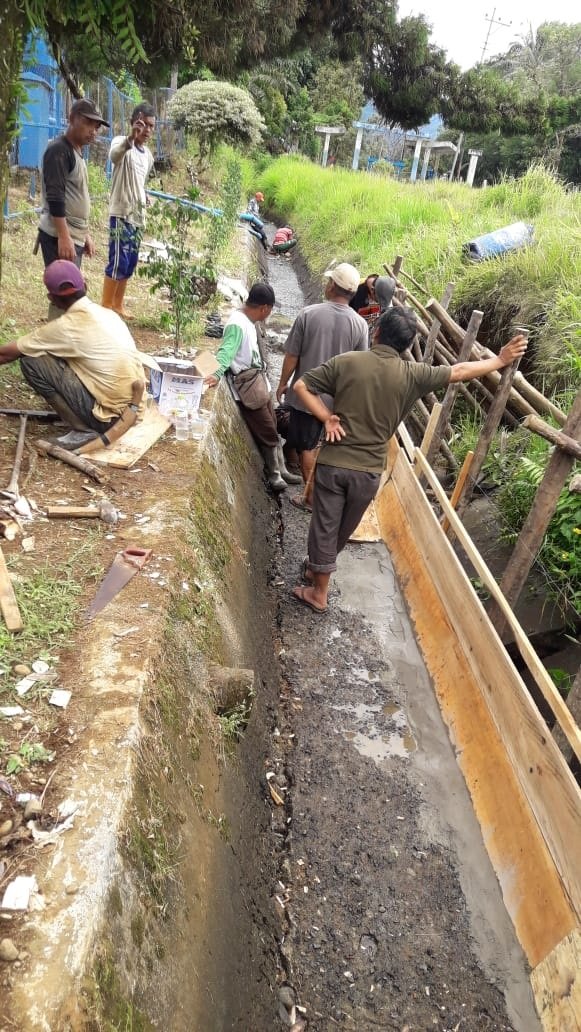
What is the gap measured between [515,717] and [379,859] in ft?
3.05

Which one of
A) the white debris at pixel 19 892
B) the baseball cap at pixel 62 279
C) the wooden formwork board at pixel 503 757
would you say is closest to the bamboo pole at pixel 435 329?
the wooden formwork board at pixel 503 757

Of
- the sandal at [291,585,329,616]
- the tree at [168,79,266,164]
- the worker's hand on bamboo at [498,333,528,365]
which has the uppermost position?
the tree at [168,79,266,164]

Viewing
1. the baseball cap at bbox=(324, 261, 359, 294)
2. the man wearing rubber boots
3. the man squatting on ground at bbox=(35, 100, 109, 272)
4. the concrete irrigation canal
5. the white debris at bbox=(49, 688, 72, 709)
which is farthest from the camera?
A: the man wearing rubber boots

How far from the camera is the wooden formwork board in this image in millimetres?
2459

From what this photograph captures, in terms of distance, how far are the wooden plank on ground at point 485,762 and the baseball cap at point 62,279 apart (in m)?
2.70

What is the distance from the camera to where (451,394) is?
16.3 feet

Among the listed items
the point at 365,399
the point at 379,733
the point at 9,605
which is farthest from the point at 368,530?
the point at 9,605

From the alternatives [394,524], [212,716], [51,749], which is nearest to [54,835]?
[51,749]

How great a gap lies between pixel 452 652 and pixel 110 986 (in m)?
2.69

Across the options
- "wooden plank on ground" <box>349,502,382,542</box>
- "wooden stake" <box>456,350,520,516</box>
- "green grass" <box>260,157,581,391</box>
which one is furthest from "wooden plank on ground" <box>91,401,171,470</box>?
"green grass" <box>260,157,581,391</box>

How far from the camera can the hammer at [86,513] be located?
322 centimetres

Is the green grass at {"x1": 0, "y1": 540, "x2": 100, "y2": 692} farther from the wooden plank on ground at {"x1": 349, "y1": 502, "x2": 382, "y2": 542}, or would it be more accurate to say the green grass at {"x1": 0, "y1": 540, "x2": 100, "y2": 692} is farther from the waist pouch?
the wooden plank on ground at {"x1": 349, "y1": 502, "x2": 382, "y2": 542}

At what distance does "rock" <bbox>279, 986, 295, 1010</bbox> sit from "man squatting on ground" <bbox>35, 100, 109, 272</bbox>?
4267 mm

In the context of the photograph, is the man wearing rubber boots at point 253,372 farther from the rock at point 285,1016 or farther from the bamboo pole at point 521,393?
the rock at point 285,1016
